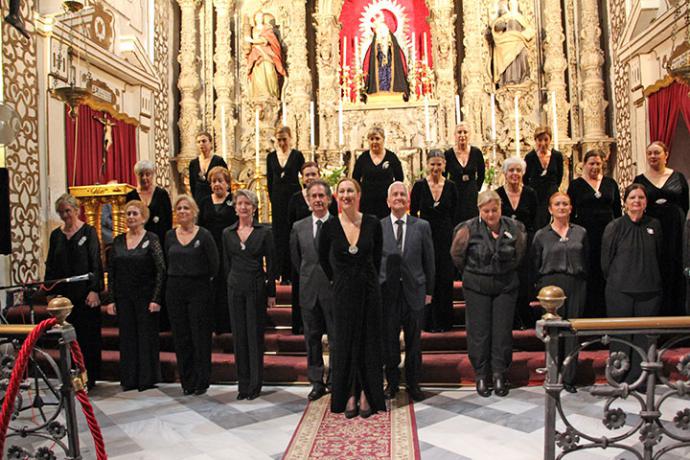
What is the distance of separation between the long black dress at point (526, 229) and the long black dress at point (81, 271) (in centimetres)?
350

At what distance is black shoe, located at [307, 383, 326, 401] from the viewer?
4512mm

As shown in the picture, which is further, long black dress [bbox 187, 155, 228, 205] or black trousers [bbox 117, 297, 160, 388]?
long black dress [bbox 187, 155, 228, 205]

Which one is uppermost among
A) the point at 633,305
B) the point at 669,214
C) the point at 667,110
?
the point at 667,110

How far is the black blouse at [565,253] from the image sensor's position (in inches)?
179

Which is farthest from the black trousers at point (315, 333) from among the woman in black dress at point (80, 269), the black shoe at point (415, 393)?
the woman in black dress at point (80, 269)

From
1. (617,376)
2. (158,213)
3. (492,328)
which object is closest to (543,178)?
(492,328)

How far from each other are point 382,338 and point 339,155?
21.2 feet

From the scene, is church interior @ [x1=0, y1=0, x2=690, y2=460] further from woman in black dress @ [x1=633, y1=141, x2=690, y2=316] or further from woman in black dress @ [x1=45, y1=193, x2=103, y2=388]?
woman in black dress @ [x1=633, y1=141, x2=690, y2=316]

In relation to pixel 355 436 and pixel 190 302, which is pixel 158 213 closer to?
pixel 190 302

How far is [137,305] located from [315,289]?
157cm

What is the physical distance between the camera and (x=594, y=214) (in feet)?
16.9

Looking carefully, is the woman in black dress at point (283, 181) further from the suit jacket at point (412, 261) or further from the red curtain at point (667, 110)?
the red curtain at point (667, 110)

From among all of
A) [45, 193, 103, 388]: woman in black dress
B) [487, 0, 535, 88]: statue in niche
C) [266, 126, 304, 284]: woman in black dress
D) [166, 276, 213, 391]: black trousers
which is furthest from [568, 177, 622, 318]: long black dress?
[487, 0, 535, 88]: statue in niche

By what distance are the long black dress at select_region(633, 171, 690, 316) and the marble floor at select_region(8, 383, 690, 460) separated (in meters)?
0.93
